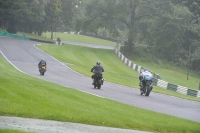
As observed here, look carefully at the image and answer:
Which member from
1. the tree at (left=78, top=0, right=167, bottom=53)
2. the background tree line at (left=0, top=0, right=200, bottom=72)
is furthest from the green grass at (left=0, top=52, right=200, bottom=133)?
the tree at (left=78, top=0, right=167, bottom=53)

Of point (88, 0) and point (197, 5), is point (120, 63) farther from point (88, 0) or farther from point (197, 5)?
point (197, 5)

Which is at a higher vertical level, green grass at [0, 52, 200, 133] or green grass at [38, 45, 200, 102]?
green grass at [0, 52, 200, 133]

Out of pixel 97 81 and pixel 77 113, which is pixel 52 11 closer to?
pixel 97 81

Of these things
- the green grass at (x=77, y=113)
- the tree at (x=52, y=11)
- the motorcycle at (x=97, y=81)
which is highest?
the tree at (x=52, y=11)

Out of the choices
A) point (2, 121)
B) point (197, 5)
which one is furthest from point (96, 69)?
point (197, 5)

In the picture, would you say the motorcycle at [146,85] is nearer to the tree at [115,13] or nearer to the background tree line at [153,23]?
the background tree line at [153,23]

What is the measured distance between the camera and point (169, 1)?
6875cm

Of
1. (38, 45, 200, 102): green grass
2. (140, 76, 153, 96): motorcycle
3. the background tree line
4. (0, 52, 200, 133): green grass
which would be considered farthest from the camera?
the background tree line

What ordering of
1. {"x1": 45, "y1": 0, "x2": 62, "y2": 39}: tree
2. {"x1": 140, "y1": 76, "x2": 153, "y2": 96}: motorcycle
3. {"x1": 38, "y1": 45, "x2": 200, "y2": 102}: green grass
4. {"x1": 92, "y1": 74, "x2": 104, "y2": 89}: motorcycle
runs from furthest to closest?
{"x1": 45, "y1": 0, "x2": 62, "y2": 39}: tree < {"x1": 38, "y1": 45, "x2": 200, "y2": 102}: green grass < {"x1": 92, "y1": 74, "x2": 104, "y2": 89}: motorcycle < {"x1": 140, "y1": 76, "x2": 153, "y2": 96}: motorcycle

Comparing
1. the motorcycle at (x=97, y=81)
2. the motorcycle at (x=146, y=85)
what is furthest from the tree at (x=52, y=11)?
the motorcycle at (x=146, y=85)

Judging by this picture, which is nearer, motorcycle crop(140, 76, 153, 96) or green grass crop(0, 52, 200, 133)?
green grass crop(0, 52, 200, 133)

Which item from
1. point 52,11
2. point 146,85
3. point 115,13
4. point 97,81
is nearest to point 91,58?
point 115,13

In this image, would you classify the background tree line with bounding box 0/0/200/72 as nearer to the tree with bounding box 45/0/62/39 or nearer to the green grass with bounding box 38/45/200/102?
the green grass with bounding box 38/45/200/102

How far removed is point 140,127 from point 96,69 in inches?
548
